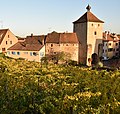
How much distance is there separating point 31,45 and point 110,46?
2201cm

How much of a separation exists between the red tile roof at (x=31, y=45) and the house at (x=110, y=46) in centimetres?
1722

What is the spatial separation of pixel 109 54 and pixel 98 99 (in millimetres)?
57219

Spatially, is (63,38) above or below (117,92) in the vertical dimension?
above

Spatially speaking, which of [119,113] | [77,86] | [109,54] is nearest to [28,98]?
[77,86]

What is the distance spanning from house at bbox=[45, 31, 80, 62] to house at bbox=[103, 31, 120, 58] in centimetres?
1102

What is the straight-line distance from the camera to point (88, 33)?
53906mm

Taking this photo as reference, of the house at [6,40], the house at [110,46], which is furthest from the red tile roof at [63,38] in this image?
the house at [110,46]

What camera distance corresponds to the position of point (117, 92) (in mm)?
9547

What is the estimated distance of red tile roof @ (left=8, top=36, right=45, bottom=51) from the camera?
177ft

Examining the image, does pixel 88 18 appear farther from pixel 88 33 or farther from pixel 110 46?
pixel 110 46

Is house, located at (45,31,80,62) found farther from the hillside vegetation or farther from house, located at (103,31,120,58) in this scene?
the hillside vegetation

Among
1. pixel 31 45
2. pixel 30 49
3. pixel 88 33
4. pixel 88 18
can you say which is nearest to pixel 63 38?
pixel 88 33

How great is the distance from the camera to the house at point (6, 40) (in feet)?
183

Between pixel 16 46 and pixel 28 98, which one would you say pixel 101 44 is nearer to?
pixel 16 46
